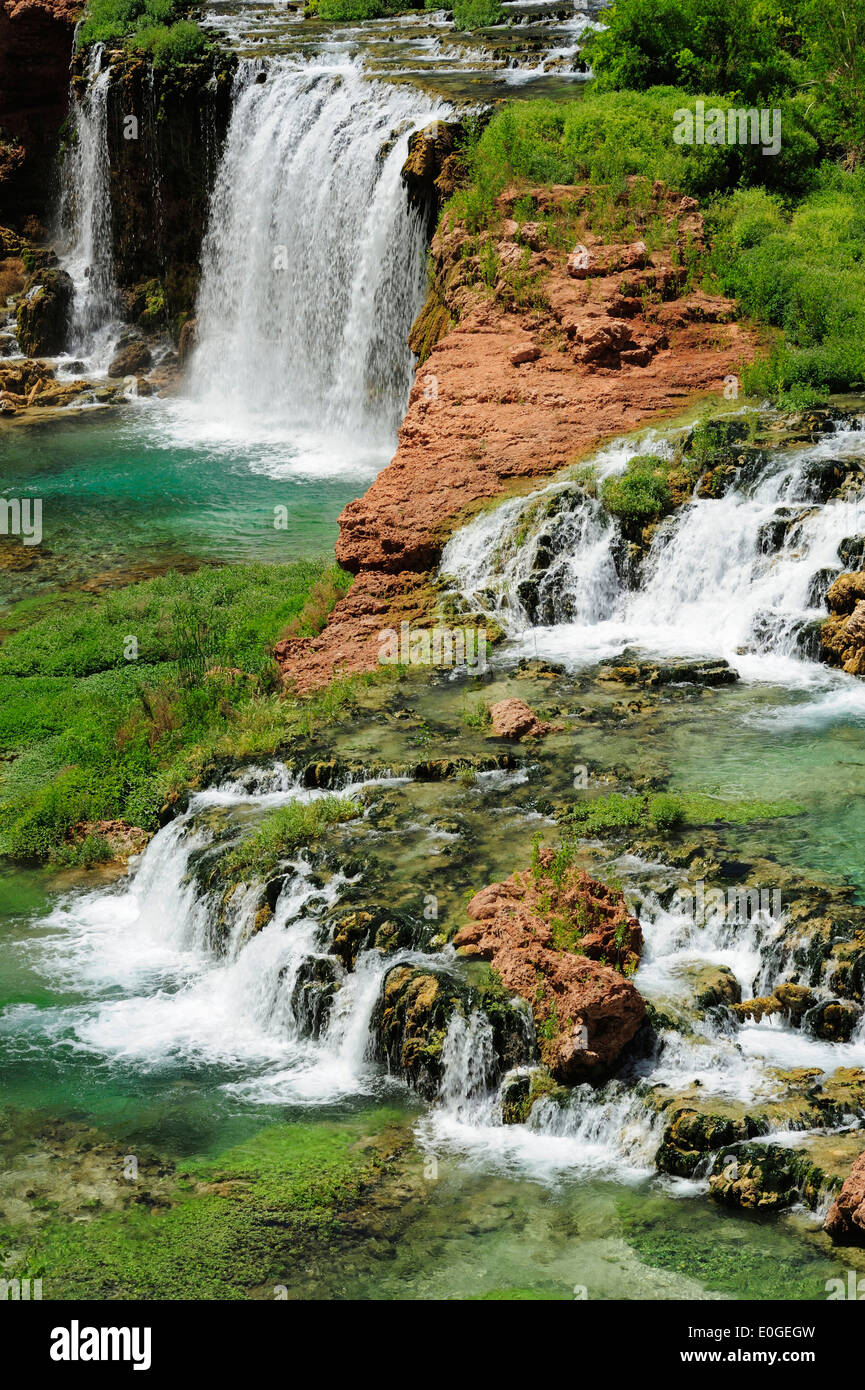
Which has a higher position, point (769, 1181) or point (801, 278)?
point (801, 278)

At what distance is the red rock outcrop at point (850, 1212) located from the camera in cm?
891

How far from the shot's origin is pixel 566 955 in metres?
11.2

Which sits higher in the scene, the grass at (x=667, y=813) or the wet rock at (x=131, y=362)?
the wet rock at (x=131, y=362)

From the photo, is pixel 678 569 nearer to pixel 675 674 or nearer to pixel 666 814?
pixel 675 674

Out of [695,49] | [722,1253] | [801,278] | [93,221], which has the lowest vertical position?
[722,1253]

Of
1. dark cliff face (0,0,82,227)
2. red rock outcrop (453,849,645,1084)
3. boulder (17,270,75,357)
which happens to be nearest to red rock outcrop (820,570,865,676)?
red rock outcrop (453,849,645,1084)

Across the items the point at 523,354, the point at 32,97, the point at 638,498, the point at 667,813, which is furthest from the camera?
the point at 32,97

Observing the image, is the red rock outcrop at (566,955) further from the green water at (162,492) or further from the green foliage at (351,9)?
the green foliage at (351,9)

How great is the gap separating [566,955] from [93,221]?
2839 cm

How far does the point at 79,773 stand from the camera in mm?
16562

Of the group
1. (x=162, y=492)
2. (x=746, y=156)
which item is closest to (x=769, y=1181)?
(x=162, y=492)

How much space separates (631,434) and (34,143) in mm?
23724

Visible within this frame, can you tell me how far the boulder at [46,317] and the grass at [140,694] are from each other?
15.0 m

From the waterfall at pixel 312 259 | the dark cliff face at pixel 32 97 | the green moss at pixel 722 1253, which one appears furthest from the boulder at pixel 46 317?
the green moss at pixel 722 1253
